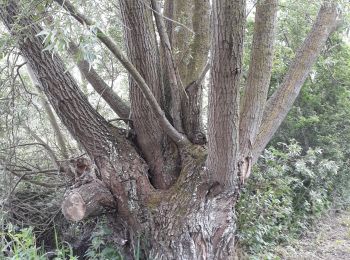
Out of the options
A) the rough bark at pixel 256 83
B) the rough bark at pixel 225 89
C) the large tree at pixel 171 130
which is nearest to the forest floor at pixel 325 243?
the large tree at pixel 171 130

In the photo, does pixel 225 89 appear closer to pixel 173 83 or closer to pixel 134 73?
pixel 134 73

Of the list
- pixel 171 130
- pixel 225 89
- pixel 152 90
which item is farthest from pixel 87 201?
pixel 225 89

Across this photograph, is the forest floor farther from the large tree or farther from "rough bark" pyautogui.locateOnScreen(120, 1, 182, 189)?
"rough bark" pyautogui.locateOnScreen(120, 1, 182, 189)

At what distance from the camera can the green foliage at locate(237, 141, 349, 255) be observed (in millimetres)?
4941

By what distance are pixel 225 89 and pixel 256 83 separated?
1086 millimetres

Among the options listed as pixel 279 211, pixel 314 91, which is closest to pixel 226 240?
pixel 279 211

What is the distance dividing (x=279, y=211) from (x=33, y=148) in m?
3.61

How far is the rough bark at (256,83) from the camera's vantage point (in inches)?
149

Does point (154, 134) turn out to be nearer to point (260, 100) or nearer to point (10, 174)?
point (260, 100)

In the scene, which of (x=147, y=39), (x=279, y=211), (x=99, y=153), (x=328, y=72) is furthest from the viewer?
(x=328, y=72)

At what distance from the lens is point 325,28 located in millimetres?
→ 4289

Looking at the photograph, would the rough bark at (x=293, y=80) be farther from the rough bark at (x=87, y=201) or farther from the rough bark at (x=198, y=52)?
the rough bark at (x=87, y=201)

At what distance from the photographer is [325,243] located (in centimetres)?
543

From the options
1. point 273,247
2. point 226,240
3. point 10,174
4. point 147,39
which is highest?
point 147,39
